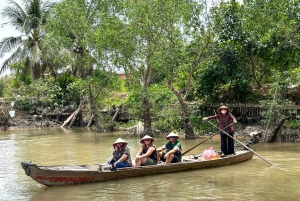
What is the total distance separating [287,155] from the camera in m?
12.8

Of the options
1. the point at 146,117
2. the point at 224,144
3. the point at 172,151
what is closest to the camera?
the point at 172,151

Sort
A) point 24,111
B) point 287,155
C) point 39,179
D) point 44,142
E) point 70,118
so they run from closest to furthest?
point 39,179 < point 287,155 < point 44,142 < point 70,118 < point 24,111

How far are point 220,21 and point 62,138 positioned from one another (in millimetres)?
9476

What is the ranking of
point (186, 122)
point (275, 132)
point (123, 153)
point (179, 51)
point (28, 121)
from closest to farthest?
point (123, 153)
point (275, 132)
point (179, 51)
point (186, 122)
point (28, 121)

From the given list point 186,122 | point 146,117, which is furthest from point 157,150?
point 146,117

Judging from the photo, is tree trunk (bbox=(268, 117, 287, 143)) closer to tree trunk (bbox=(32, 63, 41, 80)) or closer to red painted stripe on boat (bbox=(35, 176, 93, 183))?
red painted stripe on boat (bbox=(35, 176, 93, 183))

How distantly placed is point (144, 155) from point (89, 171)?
134cm

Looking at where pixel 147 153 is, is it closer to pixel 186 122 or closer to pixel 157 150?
pixel 157 150

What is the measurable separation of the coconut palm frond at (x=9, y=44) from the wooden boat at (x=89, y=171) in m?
21.7

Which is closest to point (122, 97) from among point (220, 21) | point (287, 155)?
point (220, 21)

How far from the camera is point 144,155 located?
9.46 metres

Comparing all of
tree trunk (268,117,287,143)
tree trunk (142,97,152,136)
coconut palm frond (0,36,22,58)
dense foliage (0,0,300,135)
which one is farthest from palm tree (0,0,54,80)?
tree trunk (268,117,287,143)

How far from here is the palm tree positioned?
2895cm

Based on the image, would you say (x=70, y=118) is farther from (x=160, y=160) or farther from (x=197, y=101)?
(x=160, y=160)
